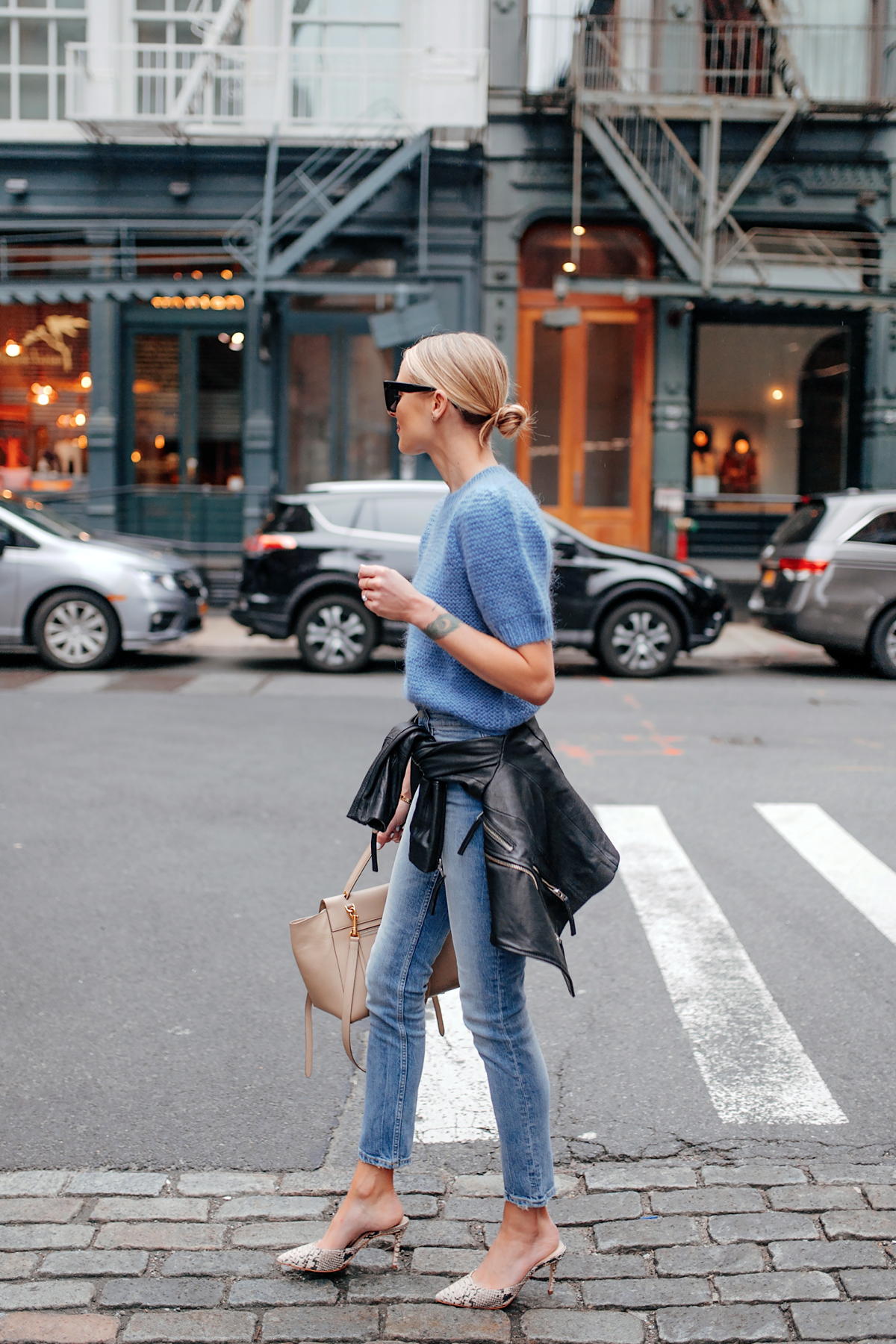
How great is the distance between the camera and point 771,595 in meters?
13.5

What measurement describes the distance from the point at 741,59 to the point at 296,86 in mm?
5772

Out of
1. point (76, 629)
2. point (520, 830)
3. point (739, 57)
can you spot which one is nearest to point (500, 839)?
point (520, 830)

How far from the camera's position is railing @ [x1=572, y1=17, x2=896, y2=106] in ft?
57.2

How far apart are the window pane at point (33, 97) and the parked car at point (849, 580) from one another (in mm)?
12037

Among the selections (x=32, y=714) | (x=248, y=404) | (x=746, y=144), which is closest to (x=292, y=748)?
(x=32, y=714)

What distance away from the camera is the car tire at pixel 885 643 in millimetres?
12852

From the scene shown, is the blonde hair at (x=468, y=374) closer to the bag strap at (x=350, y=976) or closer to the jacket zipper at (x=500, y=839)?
the jacket zipper at (x=500, y=839)

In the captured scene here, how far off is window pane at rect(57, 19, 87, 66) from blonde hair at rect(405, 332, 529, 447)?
59.2ft

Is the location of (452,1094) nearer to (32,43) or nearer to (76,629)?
(76,629)

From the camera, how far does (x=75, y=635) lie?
12.5 metres

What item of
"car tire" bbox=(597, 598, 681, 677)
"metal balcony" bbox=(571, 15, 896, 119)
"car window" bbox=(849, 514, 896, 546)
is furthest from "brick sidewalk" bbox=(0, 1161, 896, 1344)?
"metal balcony" bbox=(571, 15, 896, 119)

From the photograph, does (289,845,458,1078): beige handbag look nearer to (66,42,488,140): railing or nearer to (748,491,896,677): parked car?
(748,491,896,677): parked car

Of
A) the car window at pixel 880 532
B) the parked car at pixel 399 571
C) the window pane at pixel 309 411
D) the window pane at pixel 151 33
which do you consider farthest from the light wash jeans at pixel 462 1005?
the window pane at pixel 151 33

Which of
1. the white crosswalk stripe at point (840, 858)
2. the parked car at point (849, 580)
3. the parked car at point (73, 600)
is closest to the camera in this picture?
the white crosswalk stripe at point (840, 858)
